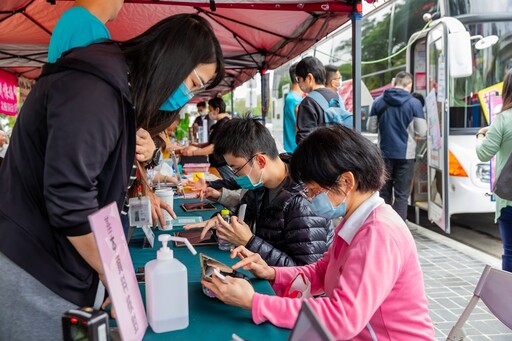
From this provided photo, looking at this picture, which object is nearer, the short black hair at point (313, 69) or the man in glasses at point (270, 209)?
the man in glasses at point (270, 209)

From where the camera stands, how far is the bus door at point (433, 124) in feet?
14.0

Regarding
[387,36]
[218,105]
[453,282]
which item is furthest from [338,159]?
[387,36]

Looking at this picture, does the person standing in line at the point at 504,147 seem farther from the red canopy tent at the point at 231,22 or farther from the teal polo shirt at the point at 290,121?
the teal polo shirt at the point at 290,121

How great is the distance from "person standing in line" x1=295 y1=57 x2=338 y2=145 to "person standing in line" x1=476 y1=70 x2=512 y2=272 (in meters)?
1.40

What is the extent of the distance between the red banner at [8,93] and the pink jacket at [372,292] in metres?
7.62

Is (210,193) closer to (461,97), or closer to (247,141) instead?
(247,141)

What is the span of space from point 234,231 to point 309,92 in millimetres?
2569

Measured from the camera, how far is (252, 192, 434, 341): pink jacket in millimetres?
1086

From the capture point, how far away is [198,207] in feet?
9.07

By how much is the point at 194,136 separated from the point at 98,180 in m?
9.04

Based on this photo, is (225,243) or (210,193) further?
(210,193)

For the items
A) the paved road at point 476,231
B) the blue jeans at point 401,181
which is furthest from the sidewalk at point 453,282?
the blue jeans at point 401,181

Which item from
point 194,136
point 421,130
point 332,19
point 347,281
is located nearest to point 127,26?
point 332,19

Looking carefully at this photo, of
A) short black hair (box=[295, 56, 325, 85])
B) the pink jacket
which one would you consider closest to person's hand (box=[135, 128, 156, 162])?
the pink jacket
